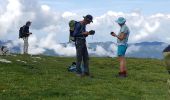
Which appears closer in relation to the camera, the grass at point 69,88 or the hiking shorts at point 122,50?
Answer: the grass at point 69,88

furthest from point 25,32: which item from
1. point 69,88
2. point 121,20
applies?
point 69,88

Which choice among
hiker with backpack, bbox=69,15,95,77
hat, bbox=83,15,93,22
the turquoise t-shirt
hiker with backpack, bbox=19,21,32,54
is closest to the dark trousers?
hiker with backpack, bbox=69,15,95,77

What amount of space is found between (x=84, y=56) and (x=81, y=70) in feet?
2.67

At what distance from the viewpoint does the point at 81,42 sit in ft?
93.7

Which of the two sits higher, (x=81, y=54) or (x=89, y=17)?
(x=89, y=17)

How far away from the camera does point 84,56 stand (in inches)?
1140

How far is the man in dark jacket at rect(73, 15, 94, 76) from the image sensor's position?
28.2m

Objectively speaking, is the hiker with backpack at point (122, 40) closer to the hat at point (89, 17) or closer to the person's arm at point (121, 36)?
the person's arm at point (121, 36)

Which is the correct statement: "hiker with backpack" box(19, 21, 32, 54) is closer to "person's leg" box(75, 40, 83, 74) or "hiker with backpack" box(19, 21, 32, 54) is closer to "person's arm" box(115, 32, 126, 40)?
"person's leg" box(75, 40, 83, 74)

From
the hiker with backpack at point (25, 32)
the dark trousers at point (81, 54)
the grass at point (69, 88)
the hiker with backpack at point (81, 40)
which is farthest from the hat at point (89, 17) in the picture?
the hiker with backpack at point (25, 32)

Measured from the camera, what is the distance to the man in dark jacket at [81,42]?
2820cm

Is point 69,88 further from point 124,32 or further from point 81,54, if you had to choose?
point 124,32

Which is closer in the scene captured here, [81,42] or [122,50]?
[81,42]

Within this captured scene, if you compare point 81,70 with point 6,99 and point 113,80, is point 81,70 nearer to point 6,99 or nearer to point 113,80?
point 113,80
